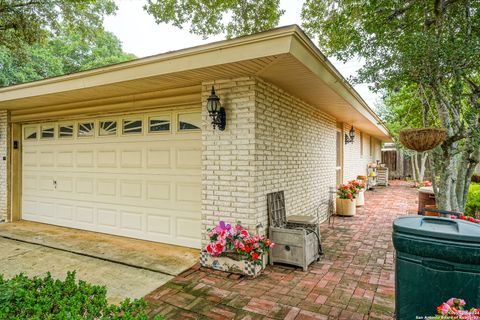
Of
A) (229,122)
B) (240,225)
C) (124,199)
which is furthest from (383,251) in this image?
(124,199)

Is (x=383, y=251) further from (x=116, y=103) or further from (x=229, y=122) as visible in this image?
(x=116, y=103)

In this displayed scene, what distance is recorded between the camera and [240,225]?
348 cm

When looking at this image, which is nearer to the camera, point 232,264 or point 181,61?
point 181,61

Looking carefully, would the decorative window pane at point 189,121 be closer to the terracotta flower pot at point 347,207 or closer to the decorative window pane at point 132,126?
the decorative window pane at point 132,126

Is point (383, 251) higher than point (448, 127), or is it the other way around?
point (448, 127)

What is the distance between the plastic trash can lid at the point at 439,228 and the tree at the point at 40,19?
6.68m

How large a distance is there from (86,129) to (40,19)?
132 inches

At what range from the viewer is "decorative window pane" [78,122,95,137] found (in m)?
5.37

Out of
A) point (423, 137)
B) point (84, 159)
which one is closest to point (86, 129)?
point (84, 159)

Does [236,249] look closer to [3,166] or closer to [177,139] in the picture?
[177,139]

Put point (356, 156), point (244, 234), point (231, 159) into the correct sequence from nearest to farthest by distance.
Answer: point (244, 234)
point (231, 159)
point (356, 156)

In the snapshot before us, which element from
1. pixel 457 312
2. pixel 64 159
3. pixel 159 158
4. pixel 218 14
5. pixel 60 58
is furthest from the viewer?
pixel 60 58

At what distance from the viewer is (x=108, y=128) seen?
204 inches

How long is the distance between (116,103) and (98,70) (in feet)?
3.39
